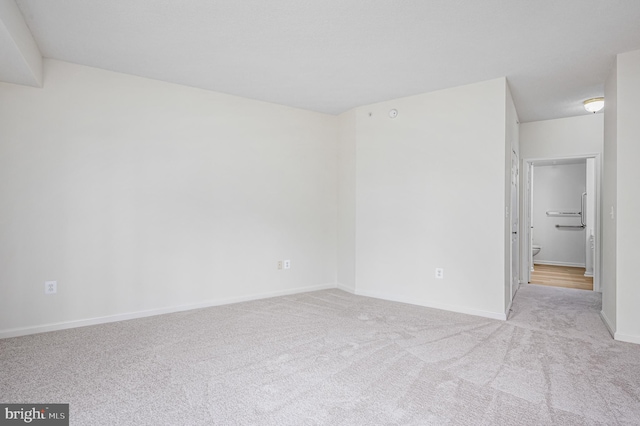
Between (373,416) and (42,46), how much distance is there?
3656 mm

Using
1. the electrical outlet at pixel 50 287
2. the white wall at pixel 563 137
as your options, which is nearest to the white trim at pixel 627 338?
the white wall at pixel 563 137

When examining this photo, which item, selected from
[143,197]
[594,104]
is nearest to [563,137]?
[594,104]

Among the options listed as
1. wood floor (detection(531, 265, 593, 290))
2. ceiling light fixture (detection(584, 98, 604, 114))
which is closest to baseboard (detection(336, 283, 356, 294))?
wood floor (detection(531, 265, 593, 290))

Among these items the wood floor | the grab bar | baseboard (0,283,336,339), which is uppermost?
the grab bar

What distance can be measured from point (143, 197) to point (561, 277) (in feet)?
21.7

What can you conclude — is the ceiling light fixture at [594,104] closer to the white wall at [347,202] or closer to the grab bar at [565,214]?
the white wall at [347,202]

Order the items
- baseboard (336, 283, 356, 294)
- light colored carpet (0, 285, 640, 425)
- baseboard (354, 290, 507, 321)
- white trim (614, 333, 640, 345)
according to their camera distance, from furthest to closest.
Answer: baseboard (336, 283, 356, 294), baseboard (354, 290, 507, 321), white trim (614, 333, 640, 345), light colored carpet (0, 285, 640, 425)

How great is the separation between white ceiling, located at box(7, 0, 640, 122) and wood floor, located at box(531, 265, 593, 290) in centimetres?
302

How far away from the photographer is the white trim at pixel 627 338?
290cm

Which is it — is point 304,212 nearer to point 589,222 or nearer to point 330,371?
point 330,371

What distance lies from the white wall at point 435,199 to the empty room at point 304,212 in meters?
0.02

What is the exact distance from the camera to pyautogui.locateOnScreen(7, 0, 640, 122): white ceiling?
232 cm

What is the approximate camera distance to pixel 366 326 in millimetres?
3264

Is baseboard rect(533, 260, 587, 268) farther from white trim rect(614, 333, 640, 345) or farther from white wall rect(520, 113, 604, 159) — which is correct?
white trim rect(614, 333, 640, 345)
